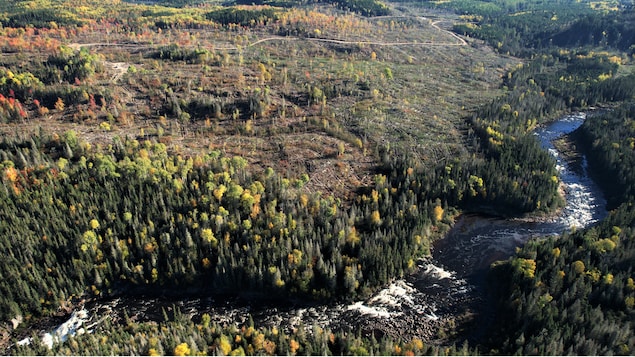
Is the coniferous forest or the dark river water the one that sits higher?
the coniferous forest

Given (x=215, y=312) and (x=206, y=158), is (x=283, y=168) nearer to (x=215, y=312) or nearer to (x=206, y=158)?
(x=206, y=158)

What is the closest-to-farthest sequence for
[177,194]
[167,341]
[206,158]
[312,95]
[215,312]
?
[167,341], [215,312], [177,194], [206,158], [312,95]

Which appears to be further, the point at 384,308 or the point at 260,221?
the point at 260,221

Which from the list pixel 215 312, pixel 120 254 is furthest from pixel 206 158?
pixel 215 312

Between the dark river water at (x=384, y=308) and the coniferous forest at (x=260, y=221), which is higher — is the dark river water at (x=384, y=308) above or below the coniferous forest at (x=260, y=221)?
below

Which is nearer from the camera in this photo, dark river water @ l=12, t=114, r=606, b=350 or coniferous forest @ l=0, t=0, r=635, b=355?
coniferous forest @ l=0, t=0, r=635, b=355

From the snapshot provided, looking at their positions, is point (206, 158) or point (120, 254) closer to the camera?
point (120, 254)

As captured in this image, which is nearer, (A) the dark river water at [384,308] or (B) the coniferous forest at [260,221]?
(B) the coniferous forest at [260,221]

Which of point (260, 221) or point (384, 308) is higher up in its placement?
point (260, 221)

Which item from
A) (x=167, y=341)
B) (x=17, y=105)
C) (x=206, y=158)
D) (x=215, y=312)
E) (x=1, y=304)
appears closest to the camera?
(x=167, y=341)

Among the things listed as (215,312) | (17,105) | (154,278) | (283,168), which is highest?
(17,105)

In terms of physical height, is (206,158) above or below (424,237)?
above
